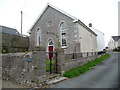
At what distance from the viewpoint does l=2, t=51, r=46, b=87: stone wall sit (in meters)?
8.08

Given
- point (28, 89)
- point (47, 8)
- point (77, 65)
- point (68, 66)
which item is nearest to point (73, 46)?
point (77, 65)

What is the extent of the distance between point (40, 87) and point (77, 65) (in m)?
7.11

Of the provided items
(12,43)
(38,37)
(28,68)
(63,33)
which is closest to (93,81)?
(28,68)

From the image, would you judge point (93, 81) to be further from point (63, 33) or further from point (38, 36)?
point (38, 36)

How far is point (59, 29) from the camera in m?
20.2

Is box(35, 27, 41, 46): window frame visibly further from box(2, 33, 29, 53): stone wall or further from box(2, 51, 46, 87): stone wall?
box(2, 51, 46, 87): stone wall

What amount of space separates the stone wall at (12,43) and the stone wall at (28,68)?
7423 mm

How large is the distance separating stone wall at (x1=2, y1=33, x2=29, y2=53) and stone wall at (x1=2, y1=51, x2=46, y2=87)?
742 centimetres

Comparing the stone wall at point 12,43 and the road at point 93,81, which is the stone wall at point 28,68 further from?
the stone wall at point 12,43

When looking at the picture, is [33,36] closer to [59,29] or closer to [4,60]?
[59,29]

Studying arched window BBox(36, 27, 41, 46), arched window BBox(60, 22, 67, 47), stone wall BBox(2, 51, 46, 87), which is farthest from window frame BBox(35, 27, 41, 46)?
stone wall BBox(2, 51, 46, 87)

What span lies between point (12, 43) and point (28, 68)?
10.7 meters

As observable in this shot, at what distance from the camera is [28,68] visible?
819 cm

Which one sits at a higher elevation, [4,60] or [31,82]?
[4,60]
